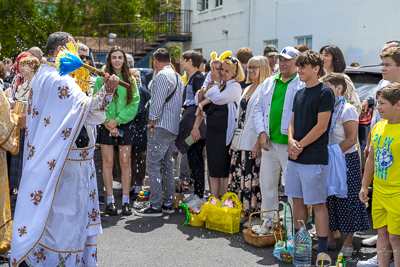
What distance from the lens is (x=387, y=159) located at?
420cm

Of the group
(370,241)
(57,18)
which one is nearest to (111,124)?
(370,241)

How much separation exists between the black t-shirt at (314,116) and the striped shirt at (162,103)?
237 centimetres

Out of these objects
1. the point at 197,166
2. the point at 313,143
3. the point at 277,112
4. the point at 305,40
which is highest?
the point at 305,40

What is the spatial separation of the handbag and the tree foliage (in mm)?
24492

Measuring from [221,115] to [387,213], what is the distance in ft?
9.50

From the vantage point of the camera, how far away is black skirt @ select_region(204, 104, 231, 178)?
6695 millimetres

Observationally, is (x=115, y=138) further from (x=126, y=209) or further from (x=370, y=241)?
(x=370, y=241)

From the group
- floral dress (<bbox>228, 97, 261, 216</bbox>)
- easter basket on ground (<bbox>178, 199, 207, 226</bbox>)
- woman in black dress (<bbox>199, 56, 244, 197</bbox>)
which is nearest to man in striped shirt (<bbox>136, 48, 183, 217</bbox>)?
woman in black dress (<bbox>199, 56, 244, 197</bbox>)

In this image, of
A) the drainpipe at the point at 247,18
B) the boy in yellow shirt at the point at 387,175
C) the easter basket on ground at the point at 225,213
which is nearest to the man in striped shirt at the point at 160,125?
the easter basket on ground at the point at 225,213

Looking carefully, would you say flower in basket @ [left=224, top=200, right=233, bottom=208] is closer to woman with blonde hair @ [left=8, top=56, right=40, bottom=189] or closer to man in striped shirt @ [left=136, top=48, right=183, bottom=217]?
man in striped shirt @ [left=136, top=48, right=183, bottom=217]

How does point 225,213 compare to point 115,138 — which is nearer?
point 225,213

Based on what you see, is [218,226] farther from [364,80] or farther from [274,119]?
[364,80]

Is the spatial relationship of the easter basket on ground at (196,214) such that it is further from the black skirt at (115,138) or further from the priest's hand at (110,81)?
the priest's hand at (110,81)

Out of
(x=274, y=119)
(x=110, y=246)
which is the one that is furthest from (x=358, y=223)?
(x=110, y=246)
